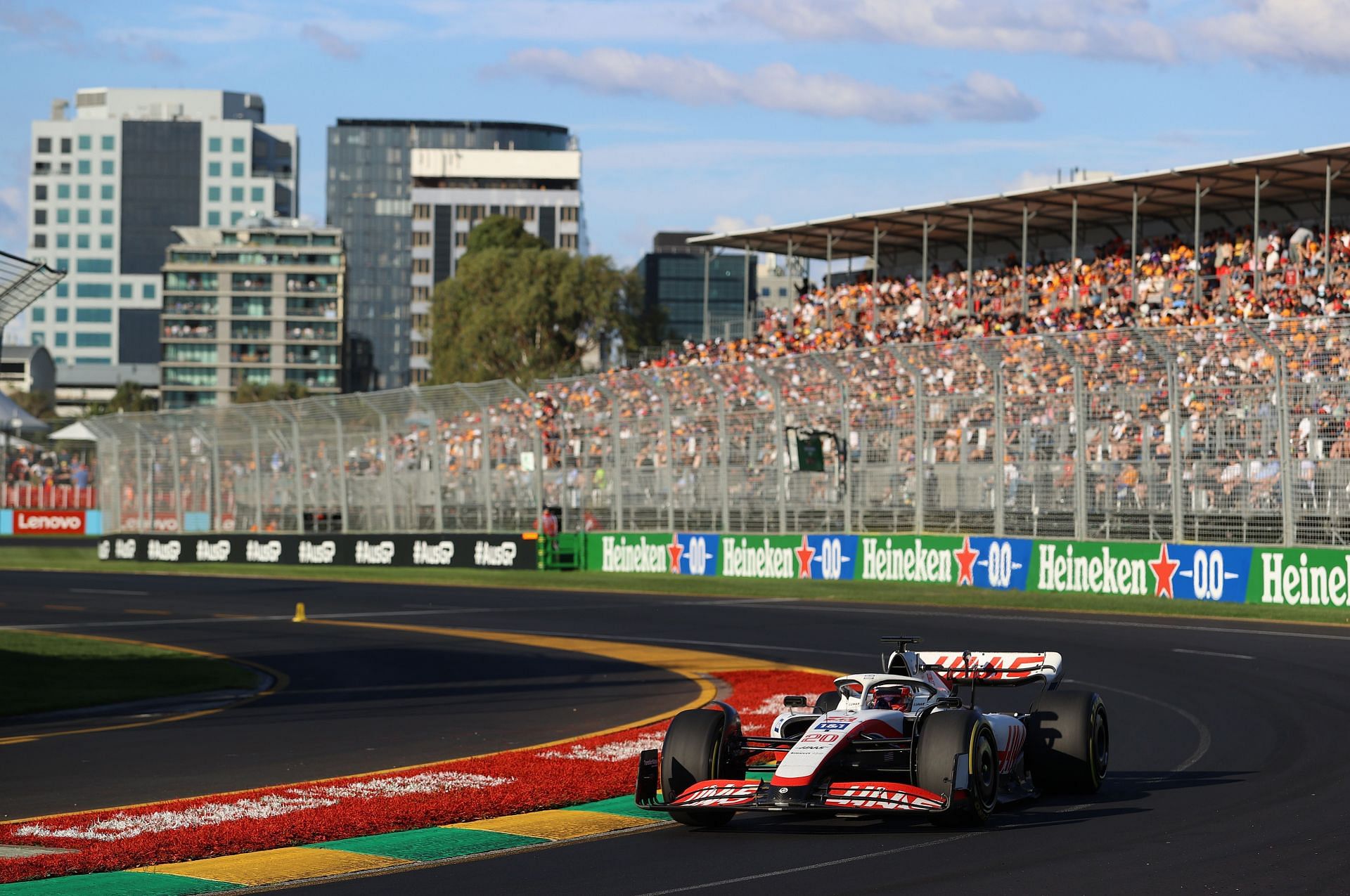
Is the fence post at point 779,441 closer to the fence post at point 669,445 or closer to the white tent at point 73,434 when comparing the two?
the fence post at point 669,445

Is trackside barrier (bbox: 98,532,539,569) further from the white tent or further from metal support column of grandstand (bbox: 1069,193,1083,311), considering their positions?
the white tent

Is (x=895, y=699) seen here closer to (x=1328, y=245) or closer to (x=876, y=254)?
(x=1328, y=245)

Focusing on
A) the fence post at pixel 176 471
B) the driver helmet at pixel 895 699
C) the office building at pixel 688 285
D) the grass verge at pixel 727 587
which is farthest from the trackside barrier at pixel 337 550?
the office building at pixel 688 285

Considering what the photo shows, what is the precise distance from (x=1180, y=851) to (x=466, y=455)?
1381 inches

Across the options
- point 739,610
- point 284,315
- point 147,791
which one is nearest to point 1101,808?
point 147,791

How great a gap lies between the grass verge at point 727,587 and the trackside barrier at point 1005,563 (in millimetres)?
286

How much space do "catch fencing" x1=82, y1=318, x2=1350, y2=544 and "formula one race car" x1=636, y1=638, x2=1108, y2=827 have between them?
16.3 meters

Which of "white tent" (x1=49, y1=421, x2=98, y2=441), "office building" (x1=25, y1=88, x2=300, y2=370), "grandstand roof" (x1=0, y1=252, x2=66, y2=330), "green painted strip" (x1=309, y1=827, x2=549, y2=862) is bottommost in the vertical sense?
"green painted strip" (x1=309, y1=827, x2=549, y2=862)

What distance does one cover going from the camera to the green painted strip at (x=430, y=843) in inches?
353

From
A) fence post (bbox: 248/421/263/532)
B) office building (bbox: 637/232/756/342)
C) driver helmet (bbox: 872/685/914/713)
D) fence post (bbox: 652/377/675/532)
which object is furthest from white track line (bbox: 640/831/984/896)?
office building (bbox: 637/232/756/342)

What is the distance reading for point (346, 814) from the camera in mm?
9938

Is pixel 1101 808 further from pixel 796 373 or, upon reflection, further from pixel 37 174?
pixel 37 174

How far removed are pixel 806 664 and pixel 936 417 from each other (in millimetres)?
12463

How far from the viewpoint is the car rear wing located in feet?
36.7
